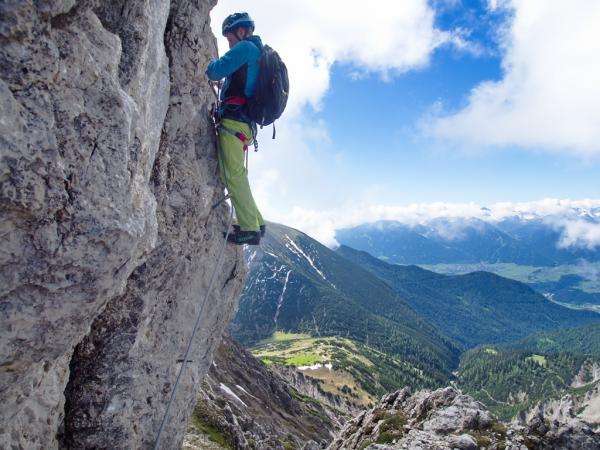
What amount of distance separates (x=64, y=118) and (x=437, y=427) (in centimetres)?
2868

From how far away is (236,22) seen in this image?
10789 mm

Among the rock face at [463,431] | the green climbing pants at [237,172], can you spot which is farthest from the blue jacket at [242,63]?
the rock face at [463,431]

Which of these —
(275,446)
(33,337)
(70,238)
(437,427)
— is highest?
(70,238)

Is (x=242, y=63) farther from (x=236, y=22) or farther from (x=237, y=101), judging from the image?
(x=236, y=22)

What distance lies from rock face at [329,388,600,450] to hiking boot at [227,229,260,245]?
1650 centimetres

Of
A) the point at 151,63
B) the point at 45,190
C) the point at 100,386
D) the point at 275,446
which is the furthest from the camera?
the point at 275,446

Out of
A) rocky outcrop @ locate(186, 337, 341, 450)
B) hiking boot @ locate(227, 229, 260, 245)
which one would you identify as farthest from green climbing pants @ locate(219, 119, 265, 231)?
rocky outcrop @ locate(186, 337, 341, 450)

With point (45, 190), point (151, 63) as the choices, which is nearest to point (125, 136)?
point (45, 190)

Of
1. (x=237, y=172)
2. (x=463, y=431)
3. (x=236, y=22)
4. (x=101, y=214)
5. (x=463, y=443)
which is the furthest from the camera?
(x=463, y=431)

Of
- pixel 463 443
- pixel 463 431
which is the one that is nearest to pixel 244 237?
pixel 463 443

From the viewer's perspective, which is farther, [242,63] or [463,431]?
[463,431]

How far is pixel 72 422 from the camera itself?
877 centimetres

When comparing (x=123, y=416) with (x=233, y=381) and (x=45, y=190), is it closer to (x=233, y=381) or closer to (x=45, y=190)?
(x=45, y=190)

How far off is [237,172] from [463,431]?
2342cm
